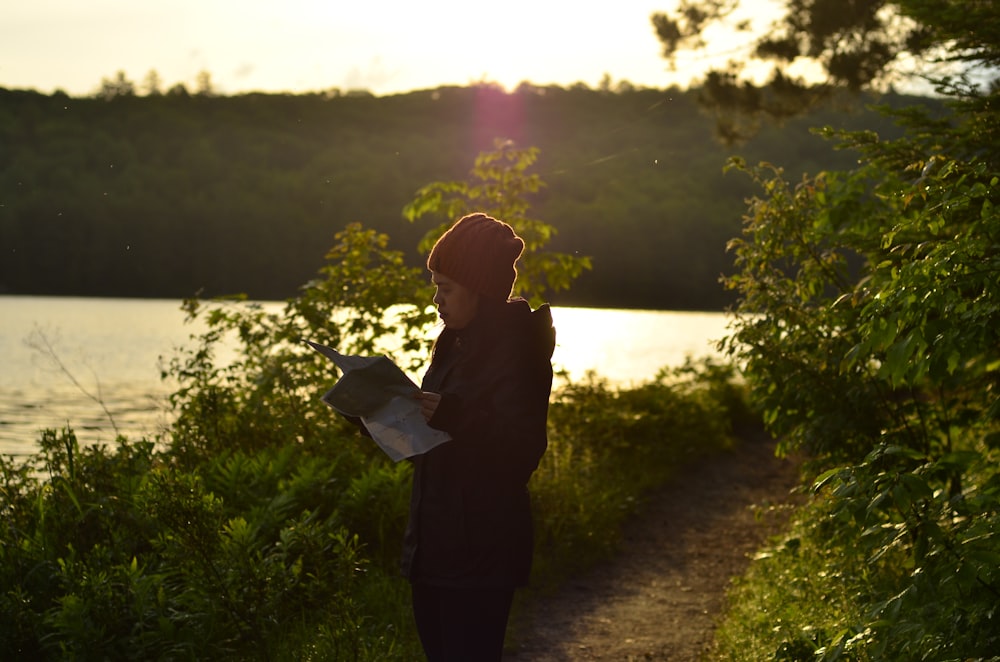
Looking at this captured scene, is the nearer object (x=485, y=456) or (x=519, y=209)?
(x=485, y=456)

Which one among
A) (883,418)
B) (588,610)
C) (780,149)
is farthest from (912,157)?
(780,149)

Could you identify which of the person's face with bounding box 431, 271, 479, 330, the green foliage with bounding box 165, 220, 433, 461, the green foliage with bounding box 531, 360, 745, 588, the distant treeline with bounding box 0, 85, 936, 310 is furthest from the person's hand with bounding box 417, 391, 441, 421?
the distant treeline with bounding box 0, 85, 936, 310

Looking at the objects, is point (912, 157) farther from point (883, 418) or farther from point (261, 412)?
point (261, 412)

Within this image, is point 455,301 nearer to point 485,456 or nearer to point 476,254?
point 476,254

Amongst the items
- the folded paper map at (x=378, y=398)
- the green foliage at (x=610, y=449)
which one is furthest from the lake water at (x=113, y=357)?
the folded paper map at (x=378, y=398)

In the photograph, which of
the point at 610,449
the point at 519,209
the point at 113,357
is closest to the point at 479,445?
the point at 519,209

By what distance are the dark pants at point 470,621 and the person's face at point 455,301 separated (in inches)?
35.8

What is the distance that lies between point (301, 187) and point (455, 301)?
188ft

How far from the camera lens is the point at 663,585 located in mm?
8852

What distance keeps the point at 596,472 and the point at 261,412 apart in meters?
4.22

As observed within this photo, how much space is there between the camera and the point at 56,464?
24.9 feet

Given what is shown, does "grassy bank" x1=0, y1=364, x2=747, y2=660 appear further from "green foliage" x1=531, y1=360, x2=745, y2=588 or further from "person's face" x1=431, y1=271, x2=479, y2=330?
"person's face" x1=431, y1=271, x2=479, y2=330

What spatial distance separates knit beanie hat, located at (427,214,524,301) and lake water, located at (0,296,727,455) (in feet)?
12.2

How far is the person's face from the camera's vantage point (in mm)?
3504
